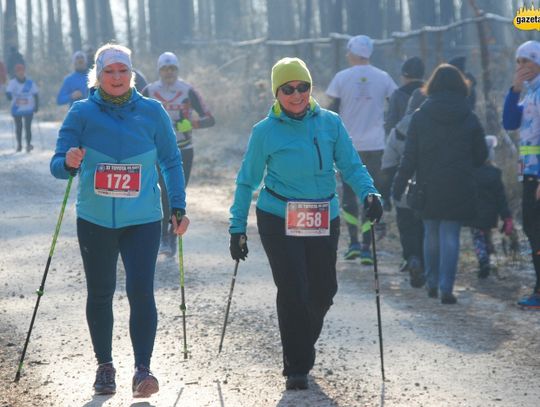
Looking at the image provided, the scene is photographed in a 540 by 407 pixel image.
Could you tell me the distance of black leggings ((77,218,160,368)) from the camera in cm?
662

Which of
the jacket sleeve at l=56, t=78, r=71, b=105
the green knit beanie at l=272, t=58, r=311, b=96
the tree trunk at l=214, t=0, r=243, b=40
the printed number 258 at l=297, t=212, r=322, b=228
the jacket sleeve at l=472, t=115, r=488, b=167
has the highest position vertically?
the tree trunk at l=214, t=0, r=243, b=40

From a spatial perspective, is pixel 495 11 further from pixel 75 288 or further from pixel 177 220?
pixel 177 220

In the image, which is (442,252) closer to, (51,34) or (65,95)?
(65,95)

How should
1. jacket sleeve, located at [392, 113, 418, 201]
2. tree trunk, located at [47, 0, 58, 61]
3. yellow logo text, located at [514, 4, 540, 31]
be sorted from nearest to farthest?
jacket sleeve, located at [392, 113, 418, 201], yellow logo text, located at [514, 4, 540, 31], tree trunk, located at [47, 0, 58, 61]

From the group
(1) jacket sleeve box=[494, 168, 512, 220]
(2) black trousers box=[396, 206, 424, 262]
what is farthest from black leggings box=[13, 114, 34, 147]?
(1) jacket sleeve box=[494, 168, 512, 220]

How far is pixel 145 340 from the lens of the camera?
6.66m

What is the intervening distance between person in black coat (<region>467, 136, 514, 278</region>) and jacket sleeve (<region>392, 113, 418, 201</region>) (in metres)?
1.16

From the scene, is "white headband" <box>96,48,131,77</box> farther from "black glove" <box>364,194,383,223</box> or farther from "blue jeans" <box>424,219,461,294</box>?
"blue jeans" <box>424,219,461,294</box>

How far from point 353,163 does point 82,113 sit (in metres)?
1.53

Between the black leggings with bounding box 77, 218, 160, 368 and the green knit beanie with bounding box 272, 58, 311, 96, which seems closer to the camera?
the black leggings with bounding box 77, 218, 160, 368

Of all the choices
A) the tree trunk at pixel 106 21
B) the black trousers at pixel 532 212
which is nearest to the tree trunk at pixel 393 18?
the tree trunk at pixel 106 21

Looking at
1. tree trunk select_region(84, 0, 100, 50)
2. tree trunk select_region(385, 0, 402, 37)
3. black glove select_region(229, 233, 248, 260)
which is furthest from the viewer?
tree trunk select_region(84, 0, 100, 50)

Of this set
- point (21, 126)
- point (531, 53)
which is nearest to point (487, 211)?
point (531, 53)

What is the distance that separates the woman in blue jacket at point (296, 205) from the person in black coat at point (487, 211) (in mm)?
3924
